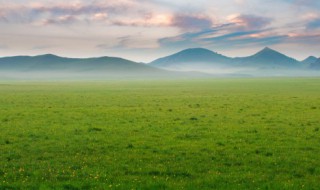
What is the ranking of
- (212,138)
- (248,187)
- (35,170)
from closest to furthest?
(248,187), (35,170), (212,138)

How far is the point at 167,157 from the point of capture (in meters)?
16.2

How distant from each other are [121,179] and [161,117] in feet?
60.3

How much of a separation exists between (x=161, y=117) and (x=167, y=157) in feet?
49.3

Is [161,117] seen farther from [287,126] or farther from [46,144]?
[46,144]

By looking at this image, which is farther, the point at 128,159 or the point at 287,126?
the point at 287,126

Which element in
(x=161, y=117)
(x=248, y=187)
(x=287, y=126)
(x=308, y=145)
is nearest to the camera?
(x=248, y=187)

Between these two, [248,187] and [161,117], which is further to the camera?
[161,117]

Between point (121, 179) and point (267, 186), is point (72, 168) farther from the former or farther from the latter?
point (267, 186)

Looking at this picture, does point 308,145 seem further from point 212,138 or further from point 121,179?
point 121,179

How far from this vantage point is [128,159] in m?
15.8

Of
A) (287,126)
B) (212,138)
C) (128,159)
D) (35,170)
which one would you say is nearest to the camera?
(35,170)

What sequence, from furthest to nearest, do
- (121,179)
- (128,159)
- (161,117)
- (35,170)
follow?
(161,117), (128,159), (35,170), (121,179)

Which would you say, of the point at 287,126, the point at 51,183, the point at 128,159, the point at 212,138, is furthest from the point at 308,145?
the point at 51,183

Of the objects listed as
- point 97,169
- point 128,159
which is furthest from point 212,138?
point 97,169
